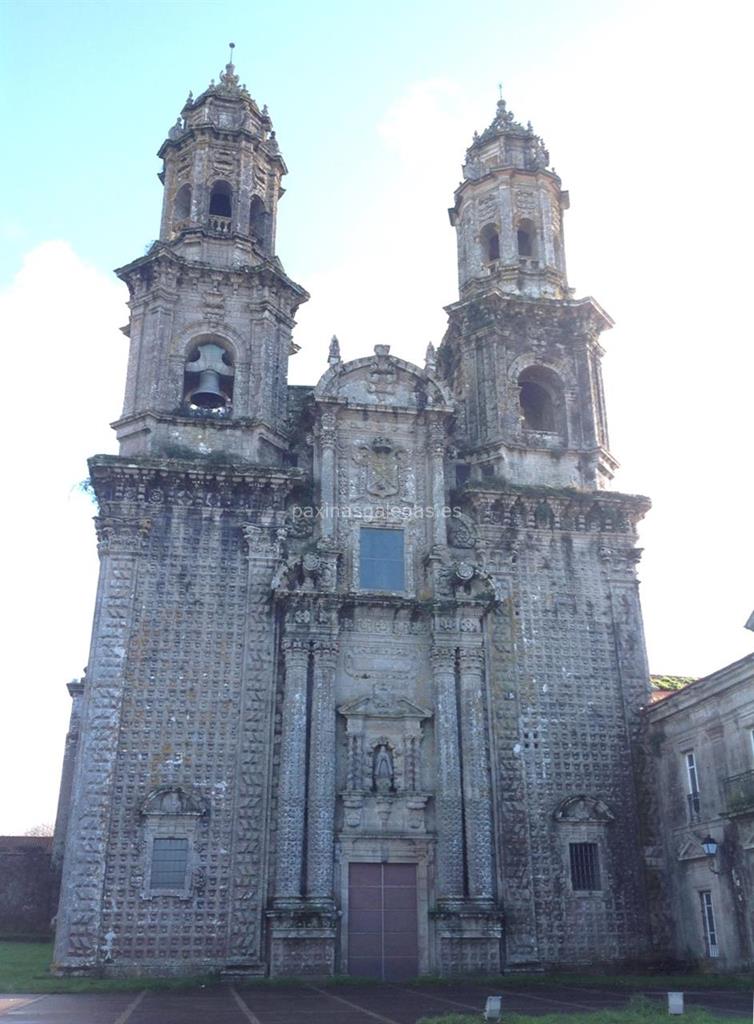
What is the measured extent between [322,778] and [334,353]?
1162 centimetres

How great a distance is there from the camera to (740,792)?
21.1 meters

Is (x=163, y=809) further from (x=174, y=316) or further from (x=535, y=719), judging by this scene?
(x=174, y=316)

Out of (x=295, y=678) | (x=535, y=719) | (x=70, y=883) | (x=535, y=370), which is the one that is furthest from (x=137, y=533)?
(x=535, y=370)

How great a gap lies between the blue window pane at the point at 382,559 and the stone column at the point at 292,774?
2597 mm

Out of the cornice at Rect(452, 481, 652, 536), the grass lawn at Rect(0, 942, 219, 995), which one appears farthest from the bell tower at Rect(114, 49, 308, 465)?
the grass lawn at Rect(0, 942, 219, 995)

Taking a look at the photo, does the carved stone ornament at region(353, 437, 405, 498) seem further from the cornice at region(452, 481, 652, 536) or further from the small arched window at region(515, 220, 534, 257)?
the small arched window at region(515, 220, 534, 257)

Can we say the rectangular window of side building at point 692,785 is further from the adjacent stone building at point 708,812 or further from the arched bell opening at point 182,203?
the arched bell opening at point 182,203

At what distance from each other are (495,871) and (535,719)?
372 cm

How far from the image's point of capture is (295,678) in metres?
23.9

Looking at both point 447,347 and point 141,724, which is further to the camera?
point 447,347

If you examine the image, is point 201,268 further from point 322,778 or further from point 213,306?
point 322,778

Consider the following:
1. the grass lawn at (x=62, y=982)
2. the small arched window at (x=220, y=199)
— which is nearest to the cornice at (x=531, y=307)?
the small arched window at (x=220, y=199)

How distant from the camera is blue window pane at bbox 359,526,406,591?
2583 centimetres

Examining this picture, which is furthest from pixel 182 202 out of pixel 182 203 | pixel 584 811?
pixel 584 811
